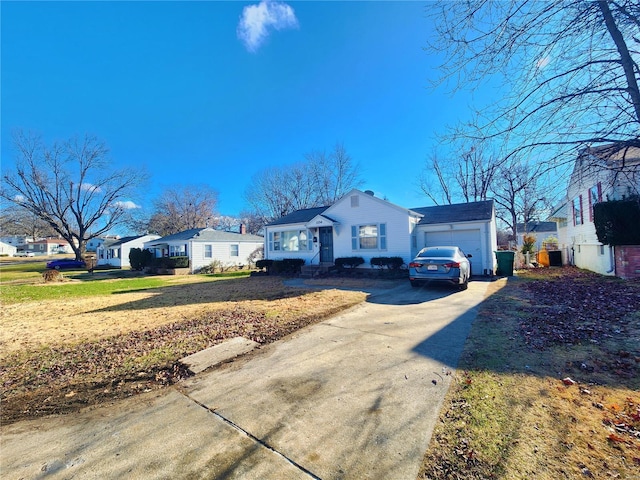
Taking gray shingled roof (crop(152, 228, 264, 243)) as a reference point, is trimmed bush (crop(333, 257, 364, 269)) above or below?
below

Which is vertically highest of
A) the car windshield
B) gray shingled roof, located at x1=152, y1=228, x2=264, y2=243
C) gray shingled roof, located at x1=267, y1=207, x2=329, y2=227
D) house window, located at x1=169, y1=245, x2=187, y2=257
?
gray shingled roof, located at x1=267, y1=207, x2=329, y2=227

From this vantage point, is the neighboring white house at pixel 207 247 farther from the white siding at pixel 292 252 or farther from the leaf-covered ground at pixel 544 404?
the leaf-covered ground at pixel 544 404

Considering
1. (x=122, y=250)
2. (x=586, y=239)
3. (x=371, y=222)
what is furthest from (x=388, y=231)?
(x=122, y=250)

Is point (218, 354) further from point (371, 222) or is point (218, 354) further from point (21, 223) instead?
point (21, 223)

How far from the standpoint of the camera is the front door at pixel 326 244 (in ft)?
57.0

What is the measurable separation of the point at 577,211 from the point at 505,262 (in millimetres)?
7064

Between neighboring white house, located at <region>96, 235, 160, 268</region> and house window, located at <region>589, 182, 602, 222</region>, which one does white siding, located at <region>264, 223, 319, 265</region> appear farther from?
neighboring white house, located at <region>96, 235, 160, 268</region>

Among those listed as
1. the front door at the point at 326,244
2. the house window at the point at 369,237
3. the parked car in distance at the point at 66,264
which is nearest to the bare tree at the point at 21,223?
the parked car in distance at the point at 66,264

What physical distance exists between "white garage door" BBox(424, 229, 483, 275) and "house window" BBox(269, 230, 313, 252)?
7.90m

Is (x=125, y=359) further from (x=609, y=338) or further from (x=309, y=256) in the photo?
(x=309, y=256)

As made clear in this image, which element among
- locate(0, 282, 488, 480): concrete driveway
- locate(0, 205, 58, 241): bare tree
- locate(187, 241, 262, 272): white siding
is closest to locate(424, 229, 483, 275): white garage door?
locate(0, 282, 488, 480): concrete driveway

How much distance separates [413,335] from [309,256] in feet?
43.1

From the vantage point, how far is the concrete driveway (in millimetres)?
2141

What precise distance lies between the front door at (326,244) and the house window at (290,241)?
2.80ft
